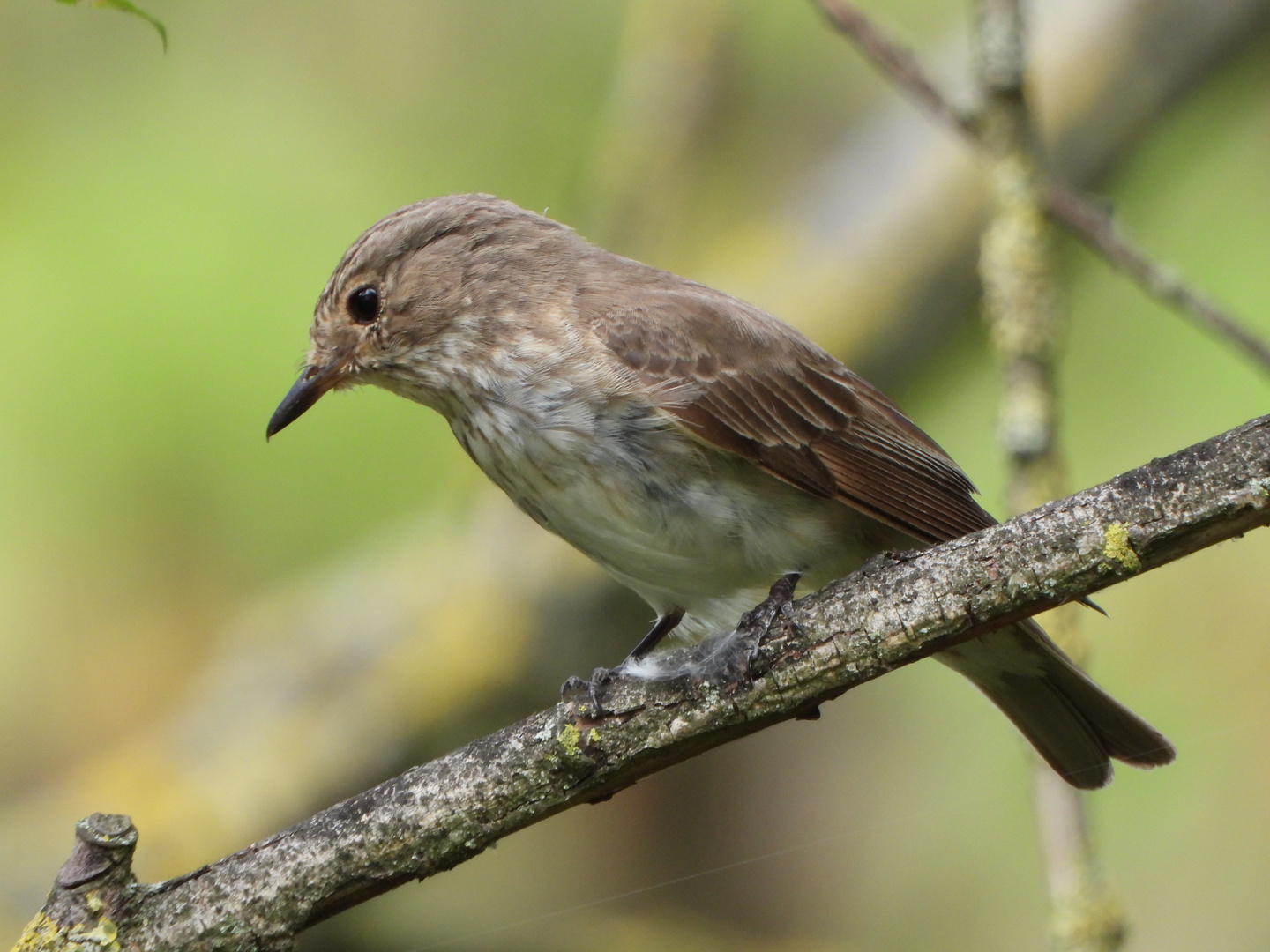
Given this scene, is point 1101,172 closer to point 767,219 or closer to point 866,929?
point 767,219

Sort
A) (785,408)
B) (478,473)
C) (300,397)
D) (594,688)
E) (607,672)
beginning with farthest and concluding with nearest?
1. (478,473)
2. (300,397)
3. (785,408)
4. (607,672)
5. (594,688)

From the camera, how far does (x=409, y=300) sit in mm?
3771

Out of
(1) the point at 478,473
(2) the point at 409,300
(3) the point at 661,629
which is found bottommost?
(3) the point at 661,629

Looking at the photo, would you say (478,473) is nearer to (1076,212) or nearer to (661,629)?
(661,629)

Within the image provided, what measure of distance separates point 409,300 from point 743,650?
1.69 m

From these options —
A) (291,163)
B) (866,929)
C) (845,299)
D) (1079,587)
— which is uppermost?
(291,163)

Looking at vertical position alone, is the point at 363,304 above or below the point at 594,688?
above

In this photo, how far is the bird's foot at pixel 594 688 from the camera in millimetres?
2541

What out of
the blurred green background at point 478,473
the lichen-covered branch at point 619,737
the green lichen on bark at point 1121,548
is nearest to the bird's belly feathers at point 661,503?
the lichen-covered branch at point 619,737

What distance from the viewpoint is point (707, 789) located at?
600 centimetres

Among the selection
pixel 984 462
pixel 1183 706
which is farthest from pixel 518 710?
pixel 1183 706

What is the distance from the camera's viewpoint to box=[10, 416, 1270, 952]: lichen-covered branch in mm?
2281

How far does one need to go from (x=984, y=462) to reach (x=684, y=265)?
1.81 m

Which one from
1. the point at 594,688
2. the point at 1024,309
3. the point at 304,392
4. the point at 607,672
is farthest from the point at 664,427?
the point at 1024,309
